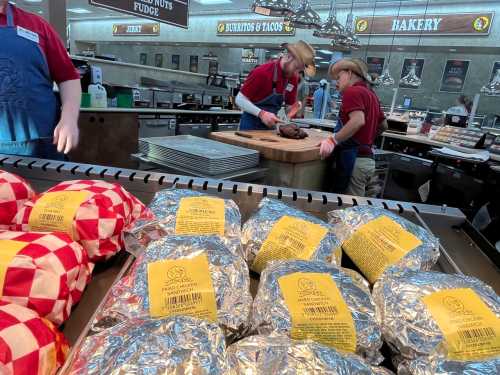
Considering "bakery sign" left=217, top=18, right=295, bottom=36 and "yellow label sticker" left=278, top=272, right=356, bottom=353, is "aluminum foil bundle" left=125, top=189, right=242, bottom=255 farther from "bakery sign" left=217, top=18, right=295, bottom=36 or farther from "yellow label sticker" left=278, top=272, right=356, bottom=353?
"bakery sign" left=217, top=18, right=295, bottom=36

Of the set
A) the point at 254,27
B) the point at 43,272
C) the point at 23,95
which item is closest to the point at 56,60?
the point at 23,95

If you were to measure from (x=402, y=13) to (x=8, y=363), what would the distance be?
8.70 meters

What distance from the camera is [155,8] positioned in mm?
3863

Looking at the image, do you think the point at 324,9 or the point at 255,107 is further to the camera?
the point at 324,9

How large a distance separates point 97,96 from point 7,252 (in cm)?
375

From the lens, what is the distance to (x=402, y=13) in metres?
7.25

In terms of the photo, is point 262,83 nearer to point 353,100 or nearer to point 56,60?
point 353,100

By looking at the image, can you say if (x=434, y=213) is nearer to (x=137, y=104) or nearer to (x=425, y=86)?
(x=137, y=104)

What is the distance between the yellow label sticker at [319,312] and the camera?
1.50 feet

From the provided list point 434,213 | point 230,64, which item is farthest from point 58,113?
point 230,64

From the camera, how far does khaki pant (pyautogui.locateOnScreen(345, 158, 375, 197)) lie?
8.00 ft

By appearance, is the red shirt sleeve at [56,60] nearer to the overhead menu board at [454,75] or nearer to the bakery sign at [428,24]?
the bakery sign at [428,24]

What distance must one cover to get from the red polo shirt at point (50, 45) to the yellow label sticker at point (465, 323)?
60.7 inches

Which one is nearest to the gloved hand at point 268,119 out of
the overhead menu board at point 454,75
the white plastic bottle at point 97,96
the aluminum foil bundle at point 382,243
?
the aluminum foil bundle at point 382,243
